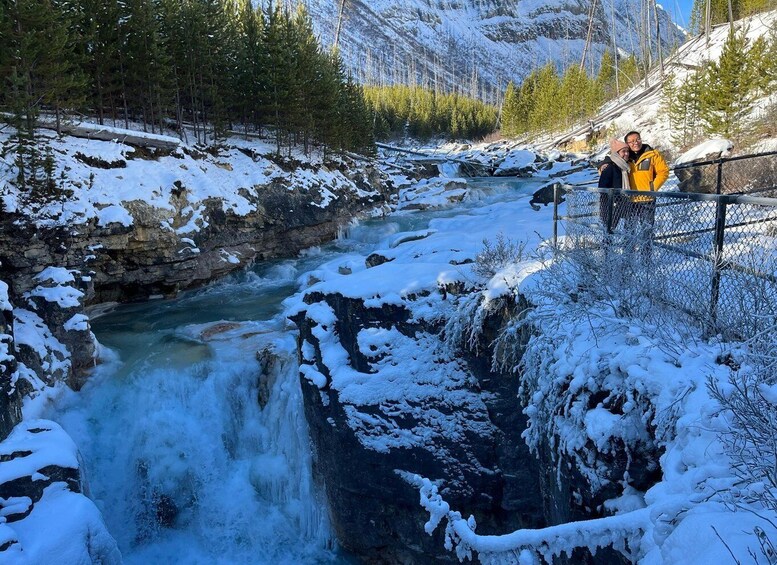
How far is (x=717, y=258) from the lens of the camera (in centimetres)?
403

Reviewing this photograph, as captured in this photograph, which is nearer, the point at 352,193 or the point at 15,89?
the point at 15,89

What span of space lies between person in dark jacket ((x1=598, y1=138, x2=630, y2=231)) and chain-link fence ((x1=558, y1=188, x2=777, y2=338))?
2cm

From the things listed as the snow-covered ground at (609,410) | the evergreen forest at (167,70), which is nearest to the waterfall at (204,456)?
the snow-covered ground at (609,410)

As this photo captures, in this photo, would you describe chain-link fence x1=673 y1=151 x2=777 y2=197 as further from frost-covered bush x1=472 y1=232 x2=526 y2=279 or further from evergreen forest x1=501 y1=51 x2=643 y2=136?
evergreen forest x1=501 y1=51 x2=643 y2=136

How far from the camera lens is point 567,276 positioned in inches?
233

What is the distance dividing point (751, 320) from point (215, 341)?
33.0 feet

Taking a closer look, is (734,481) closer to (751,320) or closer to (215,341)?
(751,320)

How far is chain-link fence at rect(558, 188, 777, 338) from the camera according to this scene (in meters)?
3.75

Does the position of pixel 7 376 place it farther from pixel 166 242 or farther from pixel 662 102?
pixel 662 102

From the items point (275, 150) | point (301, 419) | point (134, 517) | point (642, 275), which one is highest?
point (275, 150)

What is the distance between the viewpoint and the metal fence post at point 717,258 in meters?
3.95

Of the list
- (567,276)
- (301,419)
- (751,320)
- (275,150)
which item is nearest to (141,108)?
A: (275,150)

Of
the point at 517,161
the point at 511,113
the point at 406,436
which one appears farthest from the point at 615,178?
the point at 511,113

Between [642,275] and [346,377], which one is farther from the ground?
[642,275]
